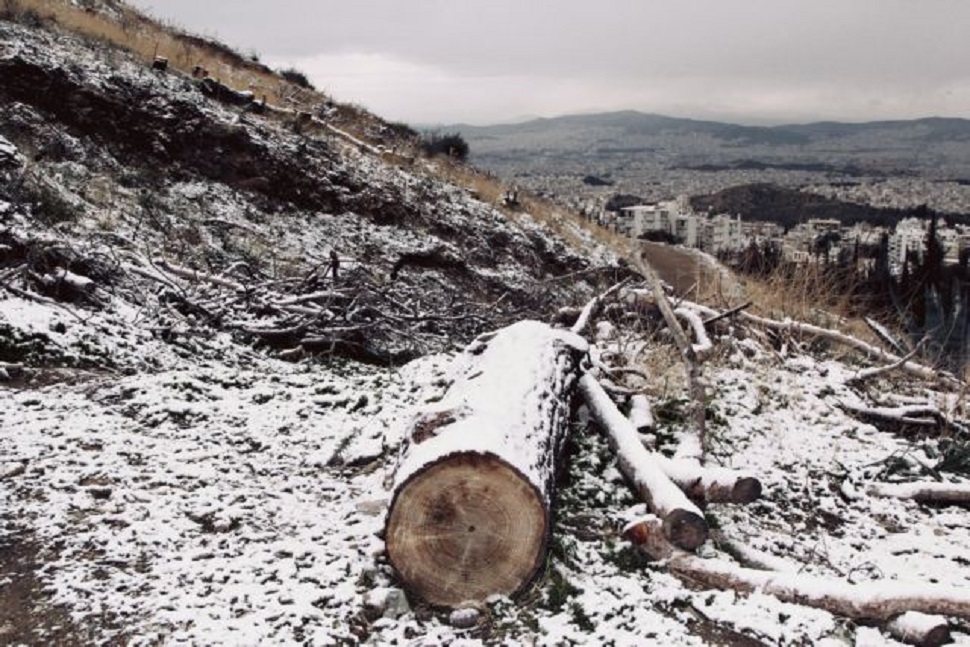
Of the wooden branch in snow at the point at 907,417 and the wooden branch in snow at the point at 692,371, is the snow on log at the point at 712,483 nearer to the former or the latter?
the wooden branch in snow at the point at 692,371

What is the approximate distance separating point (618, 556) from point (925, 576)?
1384 mm

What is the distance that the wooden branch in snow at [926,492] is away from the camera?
A: 13.0 feet

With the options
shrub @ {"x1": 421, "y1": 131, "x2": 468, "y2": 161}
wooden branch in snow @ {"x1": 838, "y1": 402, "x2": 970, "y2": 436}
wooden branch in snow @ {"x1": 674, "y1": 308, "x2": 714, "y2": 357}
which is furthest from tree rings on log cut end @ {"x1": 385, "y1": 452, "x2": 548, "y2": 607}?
shrub @ {"x1": 421, "y1": 131, "x2": 468, "y2": 161}

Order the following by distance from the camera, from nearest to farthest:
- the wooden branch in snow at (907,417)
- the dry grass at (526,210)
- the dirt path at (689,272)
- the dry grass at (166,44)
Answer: the wooden branch in snow at (907,417)
the dirt path at (689,272)
the dry grass at (166,44)
the dry grass at (526,210)

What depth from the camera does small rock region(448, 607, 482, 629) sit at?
256 centimetres

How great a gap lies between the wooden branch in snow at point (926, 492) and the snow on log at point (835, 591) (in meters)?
1.57

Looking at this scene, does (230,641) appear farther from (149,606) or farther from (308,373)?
(308,373)

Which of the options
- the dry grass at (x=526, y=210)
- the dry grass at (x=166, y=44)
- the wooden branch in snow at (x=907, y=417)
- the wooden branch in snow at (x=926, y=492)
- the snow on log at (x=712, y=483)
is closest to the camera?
the snow on log at (x=712, y=483)

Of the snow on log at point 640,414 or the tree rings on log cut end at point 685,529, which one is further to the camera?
the snow on log at point 640,414

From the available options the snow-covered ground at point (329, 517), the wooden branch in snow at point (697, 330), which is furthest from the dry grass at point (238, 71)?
the snow-covered ground at point (329, 517)

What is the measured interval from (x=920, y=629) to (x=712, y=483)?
1010mm

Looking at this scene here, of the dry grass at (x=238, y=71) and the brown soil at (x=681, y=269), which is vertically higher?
the dry grass at (x=238, y=71)

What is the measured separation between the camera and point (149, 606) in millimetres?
2547

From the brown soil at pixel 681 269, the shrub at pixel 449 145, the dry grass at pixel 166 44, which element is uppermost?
the dry grass at pixel 166 44
